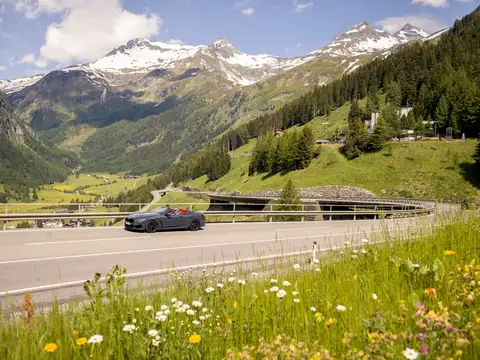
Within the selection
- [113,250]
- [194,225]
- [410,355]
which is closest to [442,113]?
[194,225]

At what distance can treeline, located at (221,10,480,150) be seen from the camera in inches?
3839

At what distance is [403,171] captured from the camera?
80625 mm

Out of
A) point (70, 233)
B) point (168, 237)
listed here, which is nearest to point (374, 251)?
point (168, 237)

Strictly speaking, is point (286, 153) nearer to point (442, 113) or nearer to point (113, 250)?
point (442, 113)

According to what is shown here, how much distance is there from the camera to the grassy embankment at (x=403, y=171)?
71.5 metres

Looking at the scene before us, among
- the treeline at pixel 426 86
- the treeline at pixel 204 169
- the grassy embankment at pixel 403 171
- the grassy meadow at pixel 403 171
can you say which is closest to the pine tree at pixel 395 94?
the treeline at pixel 426 86

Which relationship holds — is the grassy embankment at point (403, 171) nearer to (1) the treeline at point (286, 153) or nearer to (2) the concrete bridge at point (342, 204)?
(1) the treeline at point (286, 153)

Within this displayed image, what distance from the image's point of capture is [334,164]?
9256cm

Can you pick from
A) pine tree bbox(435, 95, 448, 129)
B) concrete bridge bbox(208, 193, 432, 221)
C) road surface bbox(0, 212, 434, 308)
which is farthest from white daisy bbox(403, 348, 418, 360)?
pine tree bbox(435, 95, 448, 129)

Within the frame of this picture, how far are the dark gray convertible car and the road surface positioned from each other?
0.60 meters

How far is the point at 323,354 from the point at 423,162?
87.7 metres

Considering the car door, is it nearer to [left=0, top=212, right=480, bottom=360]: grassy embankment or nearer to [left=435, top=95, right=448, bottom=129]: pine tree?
[left=0, top=212, right=480, bottom=360]: grassy embankment

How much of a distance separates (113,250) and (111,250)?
79mm

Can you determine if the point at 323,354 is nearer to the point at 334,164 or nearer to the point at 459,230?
the point at 459,230
